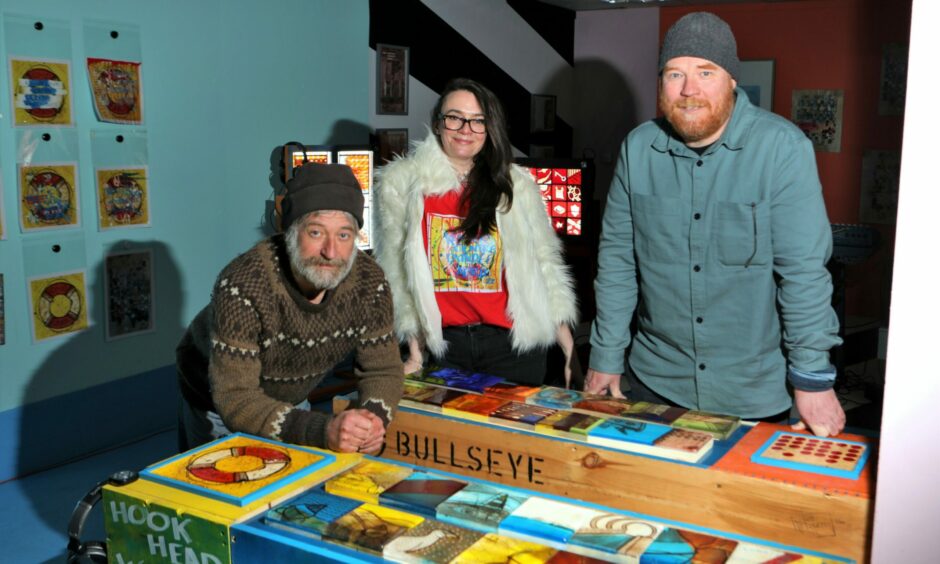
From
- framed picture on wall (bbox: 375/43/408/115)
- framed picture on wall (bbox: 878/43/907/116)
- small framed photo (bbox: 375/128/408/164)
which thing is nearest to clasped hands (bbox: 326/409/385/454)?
small framed photo (bbox: 375/128/408/164)

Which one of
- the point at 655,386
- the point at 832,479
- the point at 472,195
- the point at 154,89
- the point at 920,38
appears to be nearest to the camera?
the point at 920,38

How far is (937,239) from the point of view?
1.22m

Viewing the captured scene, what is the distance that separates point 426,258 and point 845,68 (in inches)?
205

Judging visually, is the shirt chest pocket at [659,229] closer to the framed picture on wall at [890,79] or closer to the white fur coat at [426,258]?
the white fur coat at [426,258]

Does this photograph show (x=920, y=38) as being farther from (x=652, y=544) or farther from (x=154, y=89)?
(x=154, y=89)

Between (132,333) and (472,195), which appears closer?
(472,195)

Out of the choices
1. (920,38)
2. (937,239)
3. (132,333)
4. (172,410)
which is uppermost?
(920,38)

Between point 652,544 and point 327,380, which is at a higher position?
point 652,544

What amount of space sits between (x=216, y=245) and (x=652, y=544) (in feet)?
11.6

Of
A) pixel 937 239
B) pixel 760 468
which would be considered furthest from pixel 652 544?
pixel 937 239

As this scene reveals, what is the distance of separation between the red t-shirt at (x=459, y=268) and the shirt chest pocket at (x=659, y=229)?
25.6 inches

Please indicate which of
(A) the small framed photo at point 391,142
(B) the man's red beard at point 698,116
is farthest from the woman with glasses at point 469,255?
(A) the small framed photo at point 391,142

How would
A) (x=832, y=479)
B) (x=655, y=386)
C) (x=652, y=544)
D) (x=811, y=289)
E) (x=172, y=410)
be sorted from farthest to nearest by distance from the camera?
(x=172, y=410)
(x=655, y=386)
(x=811, y=289)
(x=832, y=479)
(x=652, y=544)

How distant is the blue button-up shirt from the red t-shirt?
0.52 meters
